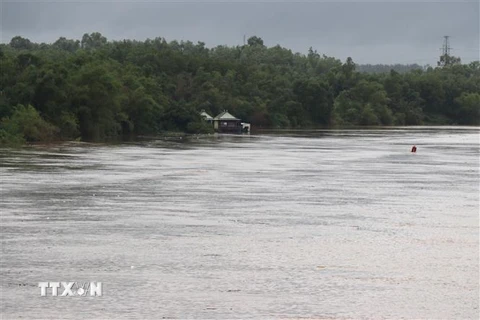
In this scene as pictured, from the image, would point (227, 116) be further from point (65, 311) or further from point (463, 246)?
point (65, 311)

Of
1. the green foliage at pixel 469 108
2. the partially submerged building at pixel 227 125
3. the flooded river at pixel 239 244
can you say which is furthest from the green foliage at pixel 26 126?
A: the green foliage at pixel 469 108

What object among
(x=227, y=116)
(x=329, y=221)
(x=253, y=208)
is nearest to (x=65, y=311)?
(x=329, y=221)

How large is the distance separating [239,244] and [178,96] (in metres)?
109

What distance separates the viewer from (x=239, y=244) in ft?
73.0

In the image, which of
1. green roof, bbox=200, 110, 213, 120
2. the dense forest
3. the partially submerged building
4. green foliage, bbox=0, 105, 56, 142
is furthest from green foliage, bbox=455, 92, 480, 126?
green foliage, bbox=0, 105, 56, 142

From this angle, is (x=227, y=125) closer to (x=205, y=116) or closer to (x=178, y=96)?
(x=205, y=116)

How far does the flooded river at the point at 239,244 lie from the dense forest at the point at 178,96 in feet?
112

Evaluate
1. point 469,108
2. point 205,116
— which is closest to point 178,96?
point 205,116

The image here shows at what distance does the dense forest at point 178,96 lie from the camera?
76.6 meters

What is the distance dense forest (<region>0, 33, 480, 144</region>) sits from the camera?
251 ft

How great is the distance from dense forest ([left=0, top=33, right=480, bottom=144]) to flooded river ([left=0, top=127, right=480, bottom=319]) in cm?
3402

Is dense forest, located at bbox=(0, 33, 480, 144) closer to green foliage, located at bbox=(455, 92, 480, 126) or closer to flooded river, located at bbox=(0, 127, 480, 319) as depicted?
green foliage, located at bbox=(455, 92, 480, 126)

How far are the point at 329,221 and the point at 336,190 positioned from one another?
937 cm

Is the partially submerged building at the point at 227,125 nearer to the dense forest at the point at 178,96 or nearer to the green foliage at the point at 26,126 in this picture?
the dense forest at the point at 178,96
